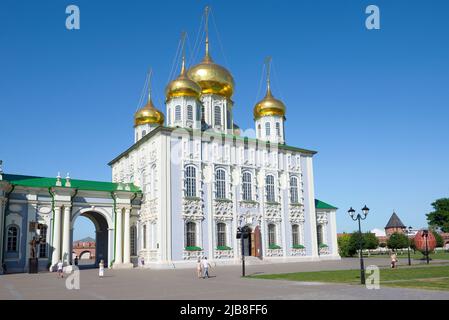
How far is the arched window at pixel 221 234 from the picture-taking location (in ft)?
120

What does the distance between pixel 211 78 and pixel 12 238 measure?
70.8ft

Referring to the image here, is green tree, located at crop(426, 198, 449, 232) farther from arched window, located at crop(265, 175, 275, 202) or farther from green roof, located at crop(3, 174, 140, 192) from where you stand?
green roof, located at crop(3, 174, 140, 192)

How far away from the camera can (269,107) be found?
145 ft

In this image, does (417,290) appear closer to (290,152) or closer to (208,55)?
(290,152)

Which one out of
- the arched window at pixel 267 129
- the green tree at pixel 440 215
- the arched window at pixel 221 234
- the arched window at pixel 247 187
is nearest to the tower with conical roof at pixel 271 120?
the arched window at pixel 267 129

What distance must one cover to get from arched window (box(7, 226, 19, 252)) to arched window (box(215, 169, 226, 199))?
615 inches

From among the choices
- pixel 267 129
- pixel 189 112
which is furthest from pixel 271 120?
pixel 189 112

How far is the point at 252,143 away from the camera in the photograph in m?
40.0

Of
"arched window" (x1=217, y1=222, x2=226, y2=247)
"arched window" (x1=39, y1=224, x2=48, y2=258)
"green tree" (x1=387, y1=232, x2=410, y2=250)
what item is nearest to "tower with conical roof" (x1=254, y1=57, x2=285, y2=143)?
"arched window" (x1=217, y1=222, x2=226, y2=247)

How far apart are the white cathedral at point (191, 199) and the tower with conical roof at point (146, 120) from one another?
3.36 m

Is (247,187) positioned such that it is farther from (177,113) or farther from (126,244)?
(126,244)

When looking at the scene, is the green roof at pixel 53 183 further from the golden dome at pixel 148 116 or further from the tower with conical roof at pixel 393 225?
the tower with conical roof at pixel 393 225

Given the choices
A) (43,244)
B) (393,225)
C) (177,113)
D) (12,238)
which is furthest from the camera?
(393,225)

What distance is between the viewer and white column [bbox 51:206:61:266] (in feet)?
111
